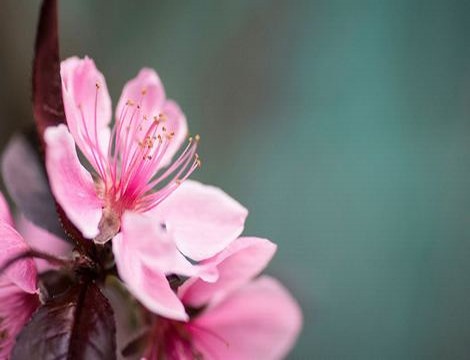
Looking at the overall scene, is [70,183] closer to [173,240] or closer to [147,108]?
[173,240]

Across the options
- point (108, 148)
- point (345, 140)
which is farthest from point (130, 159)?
point (345, 140)

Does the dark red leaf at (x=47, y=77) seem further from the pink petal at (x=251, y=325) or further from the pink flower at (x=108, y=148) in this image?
the pink petal at (x=251, y=325)

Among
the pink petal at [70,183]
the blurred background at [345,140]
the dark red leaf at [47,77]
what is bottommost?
the blurred background at [345,140]

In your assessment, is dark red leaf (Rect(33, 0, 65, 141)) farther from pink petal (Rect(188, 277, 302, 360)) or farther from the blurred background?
the blurred background

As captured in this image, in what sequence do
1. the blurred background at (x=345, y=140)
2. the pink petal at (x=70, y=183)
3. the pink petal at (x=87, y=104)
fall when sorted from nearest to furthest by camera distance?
the pink petal at (x=70, y=183), the pink petal at (x=87, y=104), the blurred background at (x=345, y=140)

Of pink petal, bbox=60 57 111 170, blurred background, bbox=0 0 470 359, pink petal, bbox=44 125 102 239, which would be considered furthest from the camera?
blurred background, bbox=0 0 470 359

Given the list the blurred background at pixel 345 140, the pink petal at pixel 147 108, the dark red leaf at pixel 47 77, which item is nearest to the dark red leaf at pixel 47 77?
the dark red leaf at pixel 47 77

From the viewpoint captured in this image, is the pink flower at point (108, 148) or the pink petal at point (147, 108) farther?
the pink petal at point (147, 108)

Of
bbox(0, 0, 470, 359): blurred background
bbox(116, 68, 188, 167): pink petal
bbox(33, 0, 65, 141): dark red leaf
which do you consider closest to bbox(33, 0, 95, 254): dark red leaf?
bbox(33, 0, 65, 141): dark red leaf
